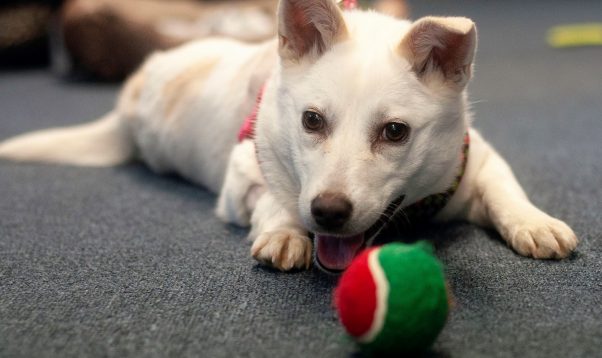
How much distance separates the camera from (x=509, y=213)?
6.10ft

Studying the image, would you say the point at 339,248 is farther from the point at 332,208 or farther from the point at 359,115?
the point at 359,115

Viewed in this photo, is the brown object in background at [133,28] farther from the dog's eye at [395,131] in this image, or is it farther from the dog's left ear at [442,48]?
the dog's eye at [395,131]

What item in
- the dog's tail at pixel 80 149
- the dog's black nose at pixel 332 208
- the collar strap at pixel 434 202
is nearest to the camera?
the dog's black nose at pixel 332 208

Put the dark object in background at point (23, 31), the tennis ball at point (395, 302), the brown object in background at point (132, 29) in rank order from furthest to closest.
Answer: the dark object in background at point (23, 31) → the brown object in background at point (132, 29) → the tennis ball at point (395, 302)

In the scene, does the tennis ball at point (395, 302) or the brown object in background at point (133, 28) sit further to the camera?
the brown object in background at point (133, 28)

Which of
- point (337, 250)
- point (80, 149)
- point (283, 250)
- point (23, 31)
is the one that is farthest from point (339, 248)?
point (23, 31)

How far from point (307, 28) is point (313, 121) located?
0.29m

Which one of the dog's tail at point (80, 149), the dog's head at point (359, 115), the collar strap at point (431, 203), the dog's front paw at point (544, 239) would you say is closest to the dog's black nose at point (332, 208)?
the dog's head at point (359, 115)

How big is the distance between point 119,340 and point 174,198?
1180mm

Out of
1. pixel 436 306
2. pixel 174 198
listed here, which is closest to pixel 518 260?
pixel 436 306

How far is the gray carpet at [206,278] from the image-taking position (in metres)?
1.36

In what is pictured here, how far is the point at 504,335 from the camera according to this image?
136 cm

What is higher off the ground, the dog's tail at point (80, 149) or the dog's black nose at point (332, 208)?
the dog's black nose at point (332, 208)

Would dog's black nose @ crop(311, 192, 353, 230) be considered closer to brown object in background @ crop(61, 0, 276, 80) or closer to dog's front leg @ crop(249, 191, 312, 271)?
dog's front leg @ crop(249, 191, 312, 271)
